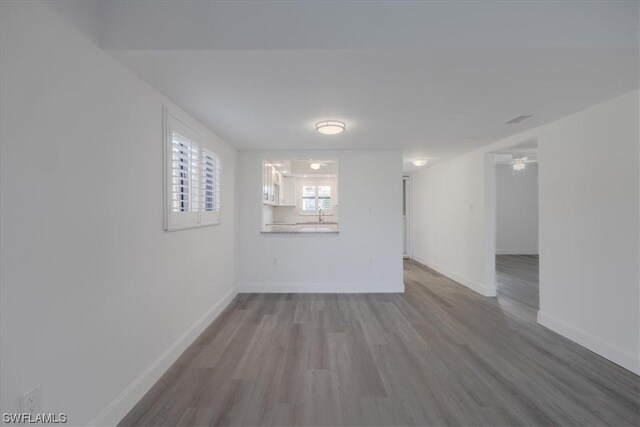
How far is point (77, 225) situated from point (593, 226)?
3.91 metres

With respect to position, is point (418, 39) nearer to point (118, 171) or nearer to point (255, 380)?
point (118, 171)

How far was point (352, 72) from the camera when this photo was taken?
1.79m

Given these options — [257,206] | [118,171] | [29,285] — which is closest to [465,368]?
[29,285]

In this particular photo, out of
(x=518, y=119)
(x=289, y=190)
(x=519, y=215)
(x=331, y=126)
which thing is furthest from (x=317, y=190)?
(x=519, y=215)

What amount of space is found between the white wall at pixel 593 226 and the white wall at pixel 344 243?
1758 mm

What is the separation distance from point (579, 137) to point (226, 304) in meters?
4.41

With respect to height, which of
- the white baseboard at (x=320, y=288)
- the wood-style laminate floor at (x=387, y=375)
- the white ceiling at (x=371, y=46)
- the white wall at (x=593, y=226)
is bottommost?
the wood-style laminate floor at (x=387, y=375)

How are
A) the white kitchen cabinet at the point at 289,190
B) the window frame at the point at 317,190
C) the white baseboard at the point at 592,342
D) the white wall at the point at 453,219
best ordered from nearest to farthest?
the white baseboard at the point at 592,342 < the white wall at the point at 453,219 < the white kitchen cabinet at the point at 289,190 < the window frame at the point at 317,190

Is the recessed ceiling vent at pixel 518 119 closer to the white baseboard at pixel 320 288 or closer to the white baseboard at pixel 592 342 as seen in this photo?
the white baseboard at pixel 592 342

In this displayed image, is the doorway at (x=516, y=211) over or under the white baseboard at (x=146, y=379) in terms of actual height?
over

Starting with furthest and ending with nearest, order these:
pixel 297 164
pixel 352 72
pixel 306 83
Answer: pixel 297 164
pixel 306 83
pixel 352 72

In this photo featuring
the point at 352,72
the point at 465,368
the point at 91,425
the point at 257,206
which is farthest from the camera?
the point at 257,206

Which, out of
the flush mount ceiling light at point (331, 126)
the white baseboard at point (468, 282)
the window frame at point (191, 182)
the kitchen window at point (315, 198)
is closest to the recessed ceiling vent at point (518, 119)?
the flush mount ceiling light at point (331, 126)

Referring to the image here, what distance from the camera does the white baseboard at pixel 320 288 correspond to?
415cm
